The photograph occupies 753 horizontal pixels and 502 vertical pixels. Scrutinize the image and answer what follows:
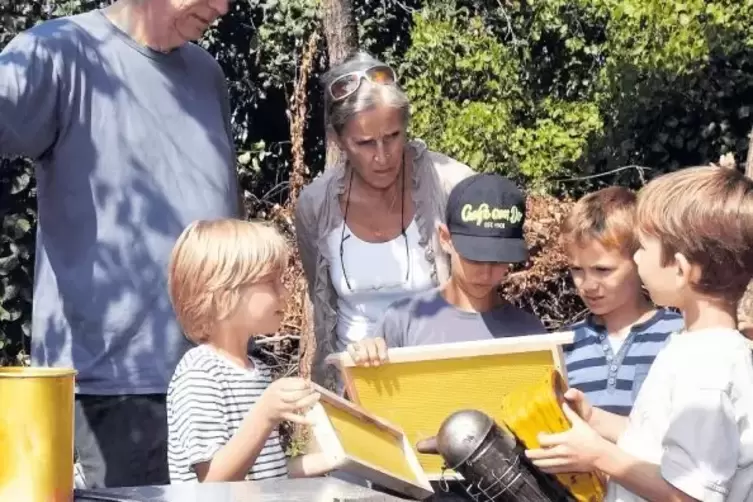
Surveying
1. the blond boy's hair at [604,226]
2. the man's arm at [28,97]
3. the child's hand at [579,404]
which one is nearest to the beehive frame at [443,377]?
the child's hand at [579,404]

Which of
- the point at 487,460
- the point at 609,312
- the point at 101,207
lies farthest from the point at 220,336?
the point at 609,312

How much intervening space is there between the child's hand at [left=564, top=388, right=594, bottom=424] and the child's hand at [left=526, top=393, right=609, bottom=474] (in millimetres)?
222

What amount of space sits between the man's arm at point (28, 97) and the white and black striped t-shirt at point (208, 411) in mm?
839

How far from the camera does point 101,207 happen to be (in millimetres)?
3625

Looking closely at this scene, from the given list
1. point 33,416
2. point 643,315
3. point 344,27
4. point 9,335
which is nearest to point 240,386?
point 33,416

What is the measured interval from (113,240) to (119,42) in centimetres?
65

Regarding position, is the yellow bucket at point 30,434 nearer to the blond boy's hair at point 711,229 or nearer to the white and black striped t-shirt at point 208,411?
the white and black striped t-shirt at point 208,411

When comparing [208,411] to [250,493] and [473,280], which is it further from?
[473,280]

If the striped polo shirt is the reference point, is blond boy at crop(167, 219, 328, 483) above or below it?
above

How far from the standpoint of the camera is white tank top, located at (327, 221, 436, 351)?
4289mm

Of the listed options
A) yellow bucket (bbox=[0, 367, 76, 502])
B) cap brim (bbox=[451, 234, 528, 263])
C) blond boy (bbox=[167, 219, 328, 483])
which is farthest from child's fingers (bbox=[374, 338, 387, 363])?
yellow bucket (bbox=[0, 367, 76, 502])

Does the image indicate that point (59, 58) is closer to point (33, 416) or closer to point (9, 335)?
point (33, 416)

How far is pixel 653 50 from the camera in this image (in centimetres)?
1113

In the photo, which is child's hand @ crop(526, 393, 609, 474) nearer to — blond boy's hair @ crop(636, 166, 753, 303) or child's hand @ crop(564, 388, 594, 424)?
child's hand @ crop(564, 388, 594, 424)
